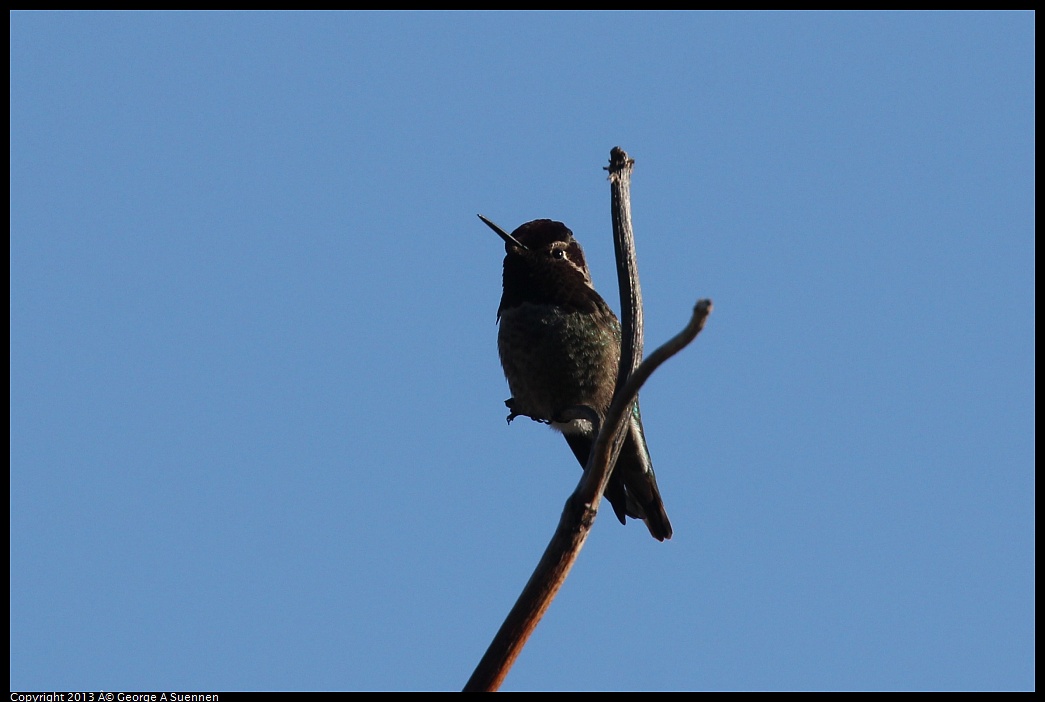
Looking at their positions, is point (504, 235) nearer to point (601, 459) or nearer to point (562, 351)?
point (562, 351)

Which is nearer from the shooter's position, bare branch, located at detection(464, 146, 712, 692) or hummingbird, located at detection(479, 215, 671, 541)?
bare branch, located at detection(464, 146, 712, 692)

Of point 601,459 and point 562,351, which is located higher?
point 562,351

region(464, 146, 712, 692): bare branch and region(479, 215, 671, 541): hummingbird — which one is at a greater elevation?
region(479, 215, 671, 541): hummingbird

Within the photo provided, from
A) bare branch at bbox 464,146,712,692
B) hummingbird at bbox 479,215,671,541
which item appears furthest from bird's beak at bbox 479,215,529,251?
bare branch at bbox 464,146,712,692

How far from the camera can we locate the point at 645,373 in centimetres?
378

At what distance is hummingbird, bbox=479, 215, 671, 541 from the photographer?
Answer: 685 centimetres

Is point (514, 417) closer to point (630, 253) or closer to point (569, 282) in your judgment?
point (569, 282)

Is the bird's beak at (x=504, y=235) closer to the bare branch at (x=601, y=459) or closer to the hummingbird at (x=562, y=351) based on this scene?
the hummingbird at (x=562, y=351)

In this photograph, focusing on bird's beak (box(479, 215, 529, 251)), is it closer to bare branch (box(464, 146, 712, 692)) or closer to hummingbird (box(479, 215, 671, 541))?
hummingbird (box(479, 215, 671, 541))

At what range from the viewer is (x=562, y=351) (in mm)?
6859

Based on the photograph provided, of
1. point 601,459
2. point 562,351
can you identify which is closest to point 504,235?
point 562,351

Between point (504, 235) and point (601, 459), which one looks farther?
point (504, 235)

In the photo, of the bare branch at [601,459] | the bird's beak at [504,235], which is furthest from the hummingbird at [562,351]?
the bare branch at [601,459]
